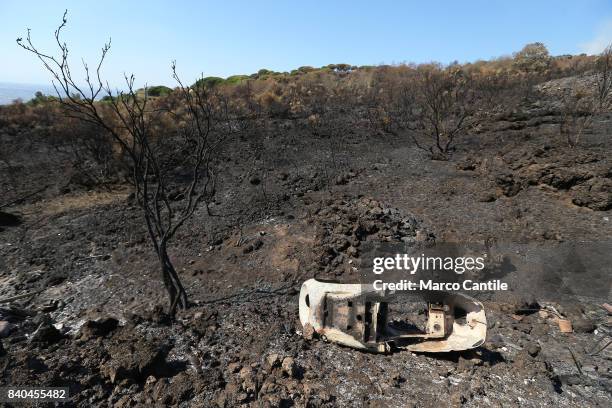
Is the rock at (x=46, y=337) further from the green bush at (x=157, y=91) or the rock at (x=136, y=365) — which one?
the green bush at (x=157, y=91)

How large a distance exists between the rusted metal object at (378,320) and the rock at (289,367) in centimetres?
65

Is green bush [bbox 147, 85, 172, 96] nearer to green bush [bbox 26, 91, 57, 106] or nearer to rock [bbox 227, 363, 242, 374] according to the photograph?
green bush [bbox 26, 91, 57, 106]

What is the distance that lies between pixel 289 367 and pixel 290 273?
299cm

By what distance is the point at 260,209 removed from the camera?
10211mm

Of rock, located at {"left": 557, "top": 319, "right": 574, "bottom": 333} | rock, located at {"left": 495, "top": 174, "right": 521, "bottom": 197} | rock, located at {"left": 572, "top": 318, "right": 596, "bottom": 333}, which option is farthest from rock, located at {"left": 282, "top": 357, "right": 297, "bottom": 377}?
rock, located at {"left": 495, "top": 174, "right": 521, "bottom": 197}

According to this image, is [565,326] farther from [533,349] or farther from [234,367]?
[234,367]

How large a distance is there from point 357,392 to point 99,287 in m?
6.13

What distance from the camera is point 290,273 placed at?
23.4ft

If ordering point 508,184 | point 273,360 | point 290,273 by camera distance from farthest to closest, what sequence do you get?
point 508,184 < point 290,273 < point 273,360

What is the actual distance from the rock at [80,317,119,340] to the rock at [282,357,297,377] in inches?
115

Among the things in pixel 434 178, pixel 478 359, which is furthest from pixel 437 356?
pixel 434 178

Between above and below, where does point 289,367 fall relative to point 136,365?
below

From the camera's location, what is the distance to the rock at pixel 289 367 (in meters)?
4.15

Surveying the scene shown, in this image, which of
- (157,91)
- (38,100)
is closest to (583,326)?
(38,100)
